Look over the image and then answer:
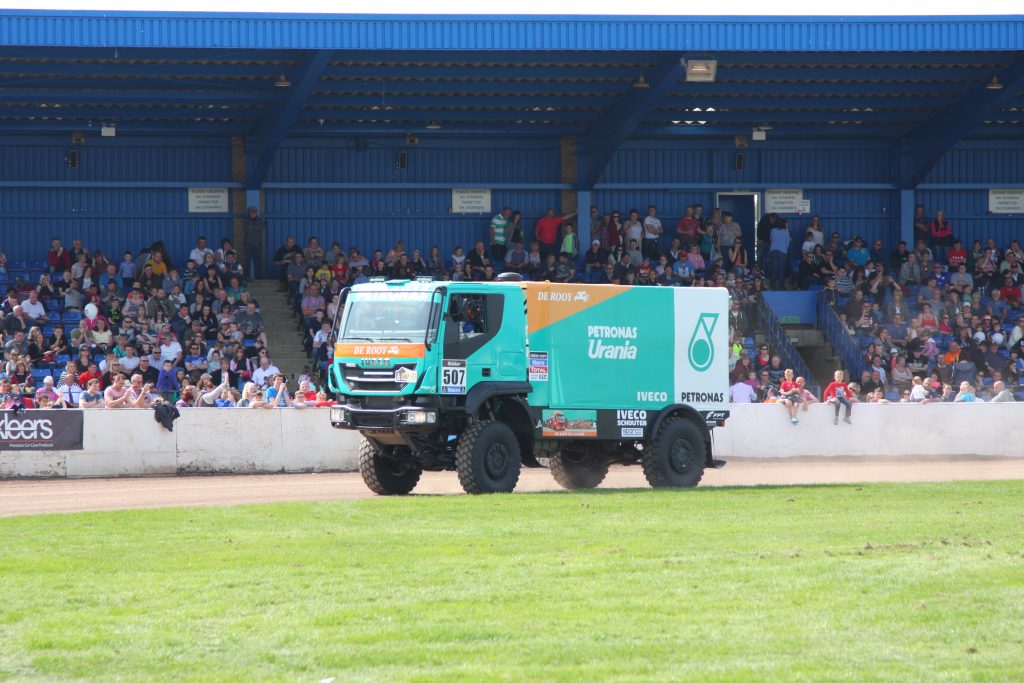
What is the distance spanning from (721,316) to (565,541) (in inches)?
317

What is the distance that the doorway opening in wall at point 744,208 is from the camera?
39281 millimetres

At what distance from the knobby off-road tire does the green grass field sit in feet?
9.42

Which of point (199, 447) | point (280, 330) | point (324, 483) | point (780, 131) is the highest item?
point (780, 131)

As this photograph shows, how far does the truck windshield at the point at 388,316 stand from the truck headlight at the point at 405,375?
36 centimetres

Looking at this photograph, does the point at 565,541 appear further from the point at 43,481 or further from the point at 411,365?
the point at 43,481

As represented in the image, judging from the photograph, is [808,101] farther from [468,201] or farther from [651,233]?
[468,201]

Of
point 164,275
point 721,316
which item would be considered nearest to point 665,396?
point 721,316

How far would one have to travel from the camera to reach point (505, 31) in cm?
3038

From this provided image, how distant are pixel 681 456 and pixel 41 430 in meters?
9.90

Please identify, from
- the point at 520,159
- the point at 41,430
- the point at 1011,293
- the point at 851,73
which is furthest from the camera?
the point at 520,159

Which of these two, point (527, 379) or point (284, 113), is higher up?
point (284, 113)

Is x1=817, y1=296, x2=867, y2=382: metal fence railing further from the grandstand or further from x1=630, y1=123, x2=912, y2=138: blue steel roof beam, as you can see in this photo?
x1=630, y1=123, x2=912, y2=138: blue steel roof beam

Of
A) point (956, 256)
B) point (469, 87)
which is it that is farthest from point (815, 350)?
point (469, 87)

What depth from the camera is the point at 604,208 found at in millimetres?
38688
